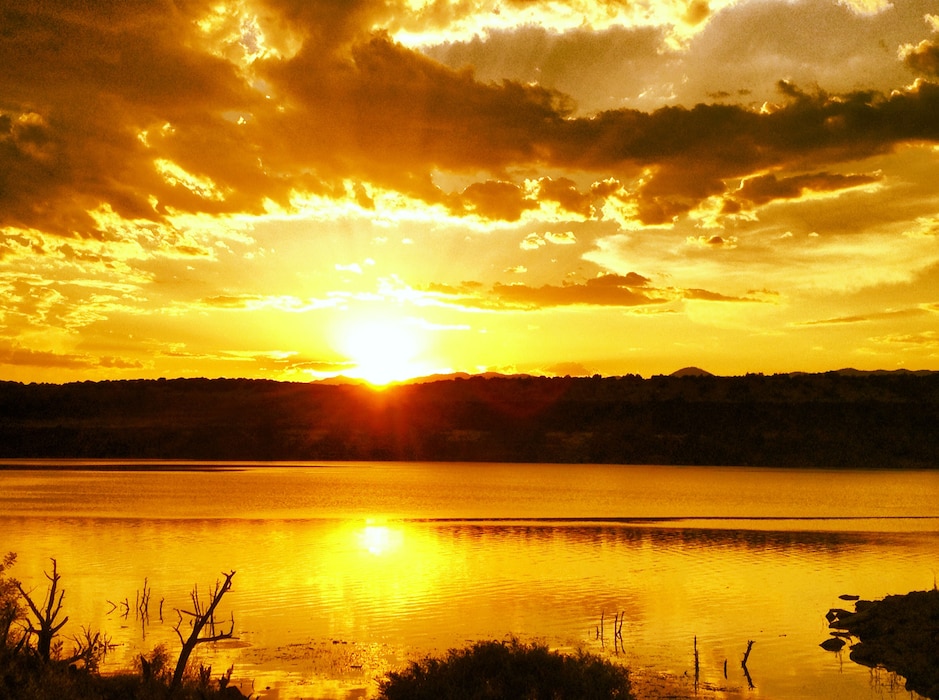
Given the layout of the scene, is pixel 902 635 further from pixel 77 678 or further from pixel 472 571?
pixel 77 678

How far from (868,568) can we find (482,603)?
25.1 m

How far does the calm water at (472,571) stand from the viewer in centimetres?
2920

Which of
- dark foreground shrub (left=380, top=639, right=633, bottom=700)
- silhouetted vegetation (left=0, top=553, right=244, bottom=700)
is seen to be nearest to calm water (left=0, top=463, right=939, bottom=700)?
dark foreground shrub (left=380, top=639, right=633, bottom=700)

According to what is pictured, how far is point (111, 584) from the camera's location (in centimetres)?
4041

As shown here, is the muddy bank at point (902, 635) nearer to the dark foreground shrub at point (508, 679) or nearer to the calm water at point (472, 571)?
the calm water at point (472, 571)

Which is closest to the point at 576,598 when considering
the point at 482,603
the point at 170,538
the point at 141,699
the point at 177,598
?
the point at 482,603

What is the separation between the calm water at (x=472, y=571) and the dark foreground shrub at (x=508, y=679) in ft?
8.46

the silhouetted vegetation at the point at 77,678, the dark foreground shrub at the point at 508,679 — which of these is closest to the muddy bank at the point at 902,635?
the dark foreground shrub at the point at 508,679

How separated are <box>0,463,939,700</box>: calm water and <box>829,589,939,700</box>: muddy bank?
86 cm

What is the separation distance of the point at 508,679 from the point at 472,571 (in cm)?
2578

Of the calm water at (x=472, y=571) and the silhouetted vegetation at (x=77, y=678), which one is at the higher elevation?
the silhouetted vegetation at (x=77, y=678)

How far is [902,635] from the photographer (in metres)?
30.3

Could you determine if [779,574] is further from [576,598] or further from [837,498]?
[837,498]

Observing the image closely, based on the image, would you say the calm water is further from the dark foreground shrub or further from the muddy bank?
the dark foreground shrub
